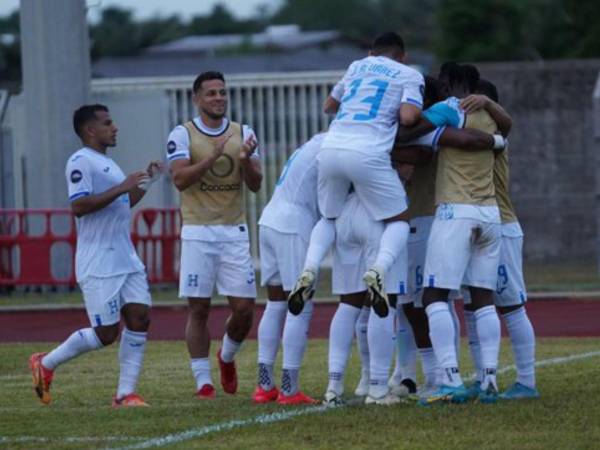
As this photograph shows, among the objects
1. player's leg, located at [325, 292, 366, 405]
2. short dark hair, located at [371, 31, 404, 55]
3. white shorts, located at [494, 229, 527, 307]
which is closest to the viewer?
player's leg, located at [325, 292, 366, 405]

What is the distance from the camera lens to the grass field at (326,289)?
22531 millimetres

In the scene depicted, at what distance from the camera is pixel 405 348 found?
1198 cm

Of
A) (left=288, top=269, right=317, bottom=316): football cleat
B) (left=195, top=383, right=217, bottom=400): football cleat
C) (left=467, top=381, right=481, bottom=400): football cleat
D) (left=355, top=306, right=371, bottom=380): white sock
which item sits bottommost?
(left=195, top=383, right=217, bottom=400): football cleat

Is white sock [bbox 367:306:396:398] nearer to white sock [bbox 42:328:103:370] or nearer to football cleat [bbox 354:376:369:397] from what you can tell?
football cleat [bbox 354:376:369:397]

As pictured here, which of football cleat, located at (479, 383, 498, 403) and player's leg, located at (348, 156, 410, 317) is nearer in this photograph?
player's leg, located at (348, 156, 410, 317)

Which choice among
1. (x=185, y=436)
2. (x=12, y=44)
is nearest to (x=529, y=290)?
(x=185, y=436)

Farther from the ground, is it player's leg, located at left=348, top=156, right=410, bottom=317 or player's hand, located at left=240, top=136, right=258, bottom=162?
player's hand, located at left=240, top=136, right=258, bottom=162

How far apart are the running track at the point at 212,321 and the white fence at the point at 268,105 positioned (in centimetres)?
543

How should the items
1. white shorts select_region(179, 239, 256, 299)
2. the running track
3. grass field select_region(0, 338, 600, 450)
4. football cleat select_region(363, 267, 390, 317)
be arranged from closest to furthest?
grass field select_region(0, 338, 600, 450) < football cleat select_region(363, 267, 390, 317) < white shorts select_region(179, 239, 256, 299) < the running track

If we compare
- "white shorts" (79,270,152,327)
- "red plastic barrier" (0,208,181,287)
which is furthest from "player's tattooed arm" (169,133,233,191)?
"red plastic barrier" (0,208,181,287)

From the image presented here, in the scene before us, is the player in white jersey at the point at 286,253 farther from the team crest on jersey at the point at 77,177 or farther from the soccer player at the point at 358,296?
the team crest on jersey at the point at 77,177

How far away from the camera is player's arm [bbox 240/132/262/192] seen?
1196cm

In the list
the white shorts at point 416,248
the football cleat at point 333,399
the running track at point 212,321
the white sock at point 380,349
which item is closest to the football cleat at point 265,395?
the football cleat at point 333,399

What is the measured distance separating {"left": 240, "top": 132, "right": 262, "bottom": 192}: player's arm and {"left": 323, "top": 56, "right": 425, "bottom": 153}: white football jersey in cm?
94
